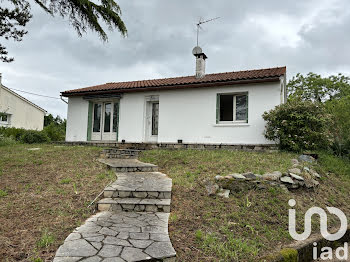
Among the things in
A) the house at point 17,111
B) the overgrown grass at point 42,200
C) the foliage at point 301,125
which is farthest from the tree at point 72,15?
the house at point 17,111

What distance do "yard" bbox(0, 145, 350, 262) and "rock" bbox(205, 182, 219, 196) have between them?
0.30 ft

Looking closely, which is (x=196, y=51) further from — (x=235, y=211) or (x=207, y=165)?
(x=235, y=211)

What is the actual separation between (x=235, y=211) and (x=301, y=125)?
→ 5465mm

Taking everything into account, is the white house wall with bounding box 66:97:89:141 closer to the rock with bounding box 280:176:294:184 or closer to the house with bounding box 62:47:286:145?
the house with bounding box 62:47:286:145

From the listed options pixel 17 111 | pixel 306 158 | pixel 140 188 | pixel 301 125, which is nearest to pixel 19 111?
pixel 17 111

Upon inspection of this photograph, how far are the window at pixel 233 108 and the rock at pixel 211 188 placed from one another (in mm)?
5149

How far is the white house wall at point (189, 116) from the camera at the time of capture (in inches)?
356

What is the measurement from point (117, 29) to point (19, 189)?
714 centimetres

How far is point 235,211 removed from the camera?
396cm

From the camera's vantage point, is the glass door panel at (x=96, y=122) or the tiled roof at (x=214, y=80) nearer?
the tiled roof at (x=214, y=80)

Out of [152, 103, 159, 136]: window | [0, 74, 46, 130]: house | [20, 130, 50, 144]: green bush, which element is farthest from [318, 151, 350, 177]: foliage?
[0, 74, 46, 130]: house

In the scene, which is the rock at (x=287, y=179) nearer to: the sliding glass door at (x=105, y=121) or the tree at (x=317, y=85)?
the sliding glass door at (x=105, y=121)

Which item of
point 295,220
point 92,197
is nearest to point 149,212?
point 92,197

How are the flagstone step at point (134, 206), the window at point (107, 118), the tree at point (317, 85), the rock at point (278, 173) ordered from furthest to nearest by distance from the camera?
the tree at point (317, 85) < the window at point (107, 118) < the rock at point (278, 173) < the flagstone step at point (134, 206)
